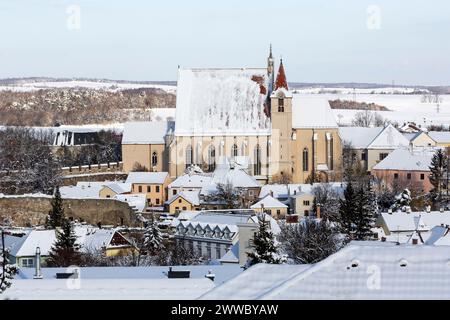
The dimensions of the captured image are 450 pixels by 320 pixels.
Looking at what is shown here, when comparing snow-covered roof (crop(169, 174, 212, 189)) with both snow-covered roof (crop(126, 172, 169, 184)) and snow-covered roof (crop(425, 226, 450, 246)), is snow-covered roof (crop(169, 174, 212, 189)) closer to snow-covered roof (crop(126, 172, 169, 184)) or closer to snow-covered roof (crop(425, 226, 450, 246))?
snow-covered roof (crop(126, 172, 169, 184))

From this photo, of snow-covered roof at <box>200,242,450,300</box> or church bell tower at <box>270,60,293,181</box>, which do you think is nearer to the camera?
snow-covered roof at <box>200,242,450,300</box>

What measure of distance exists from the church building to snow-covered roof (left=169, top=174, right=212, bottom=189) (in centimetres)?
302

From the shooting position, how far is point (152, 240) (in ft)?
107

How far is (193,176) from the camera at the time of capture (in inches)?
1876

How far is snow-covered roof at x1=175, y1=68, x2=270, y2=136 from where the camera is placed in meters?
51.8

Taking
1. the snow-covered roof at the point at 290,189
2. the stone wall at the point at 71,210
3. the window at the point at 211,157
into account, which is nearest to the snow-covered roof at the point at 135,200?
the stone wall at the point at 71,210

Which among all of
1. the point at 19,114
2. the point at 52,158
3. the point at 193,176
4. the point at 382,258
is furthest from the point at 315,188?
the point at 19,114

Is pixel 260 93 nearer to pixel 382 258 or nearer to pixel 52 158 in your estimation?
pixel 52 158

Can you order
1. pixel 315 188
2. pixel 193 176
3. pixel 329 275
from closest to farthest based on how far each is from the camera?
pixel 329 275 → pixel 315 188 → pixel 193 176

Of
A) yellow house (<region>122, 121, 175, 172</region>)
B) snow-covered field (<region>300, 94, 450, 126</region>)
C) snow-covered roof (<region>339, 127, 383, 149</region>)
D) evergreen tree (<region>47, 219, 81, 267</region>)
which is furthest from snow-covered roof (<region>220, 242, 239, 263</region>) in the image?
snow-covered field (<region>300, 94, 450, 126</region>)

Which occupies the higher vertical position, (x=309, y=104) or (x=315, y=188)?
(x=309, y=104)

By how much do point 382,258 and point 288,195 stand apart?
33.5 metres

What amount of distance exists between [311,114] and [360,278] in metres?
42.5
